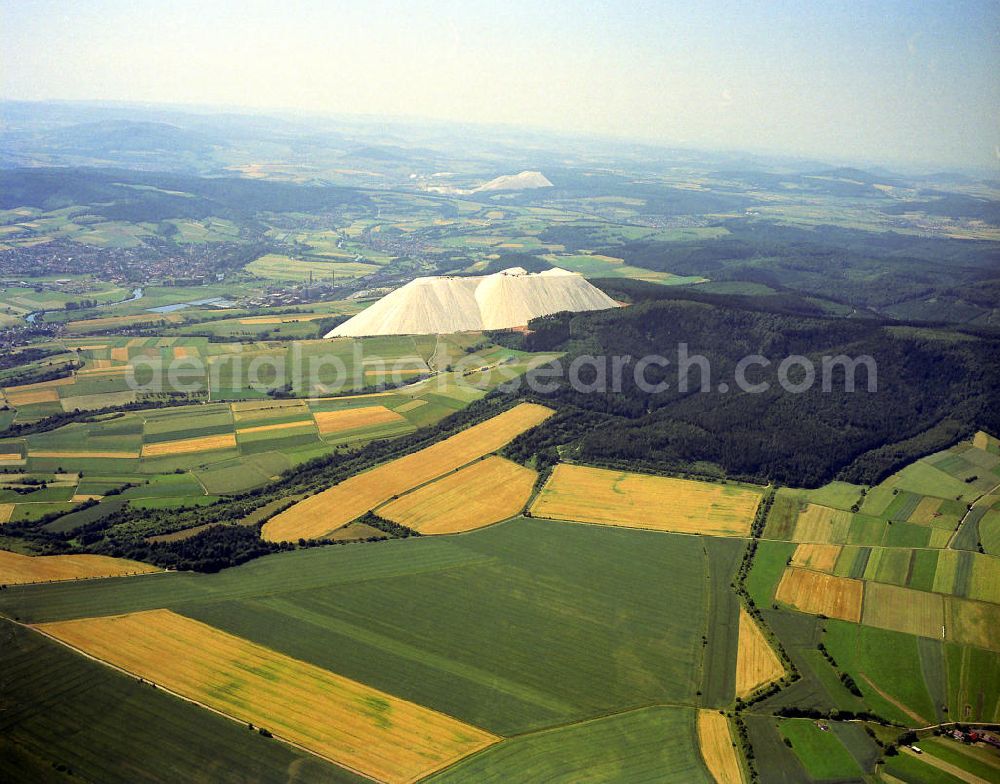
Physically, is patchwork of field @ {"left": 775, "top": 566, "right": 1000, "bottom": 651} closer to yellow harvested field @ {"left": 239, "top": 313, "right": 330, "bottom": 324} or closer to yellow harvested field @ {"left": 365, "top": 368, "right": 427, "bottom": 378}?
yellow harvested field @ {"left": 365, "top": 368, "right": 427, "bottom": 378}

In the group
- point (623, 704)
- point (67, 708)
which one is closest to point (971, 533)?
point (623, 704)

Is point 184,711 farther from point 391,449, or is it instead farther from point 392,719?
point 391,449

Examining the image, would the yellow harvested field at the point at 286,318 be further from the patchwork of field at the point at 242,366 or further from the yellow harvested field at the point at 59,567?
the yellow harvested field at the point at 59,567

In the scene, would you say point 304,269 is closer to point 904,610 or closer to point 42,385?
point 42,385

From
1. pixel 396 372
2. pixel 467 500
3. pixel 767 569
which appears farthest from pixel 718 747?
pixel 396 372

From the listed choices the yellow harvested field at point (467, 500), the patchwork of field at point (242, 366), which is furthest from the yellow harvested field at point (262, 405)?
the yellow harvested field at point (467, 500)
